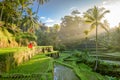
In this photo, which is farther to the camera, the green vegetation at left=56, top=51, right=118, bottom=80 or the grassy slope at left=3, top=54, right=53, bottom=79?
the green vegetation at left=56, top=51, right=118, bottom=80

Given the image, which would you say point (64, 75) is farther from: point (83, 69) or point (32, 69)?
point (83, 69)

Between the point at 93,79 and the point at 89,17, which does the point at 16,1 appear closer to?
the point at 89,17

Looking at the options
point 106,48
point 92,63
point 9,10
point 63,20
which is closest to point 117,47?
point 106,48

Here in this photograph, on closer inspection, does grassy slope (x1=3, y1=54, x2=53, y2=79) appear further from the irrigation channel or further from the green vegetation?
the green vegetation

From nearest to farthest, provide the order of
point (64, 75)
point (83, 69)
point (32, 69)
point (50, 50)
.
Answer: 1. point (32, 69)
2. point (64, 75)
3. point (83, 69)
4. point (50, 50)

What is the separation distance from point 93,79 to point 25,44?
67.5 feet

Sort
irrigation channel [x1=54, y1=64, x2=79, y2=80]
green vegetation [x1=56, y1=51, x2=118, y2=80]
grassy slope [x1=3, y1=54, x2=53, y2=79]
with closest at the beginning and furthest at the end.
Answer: grassy slope [x1=3, y1=54, x2=53, y2=79]
irrigation channel [x1=54, y1=64, x2=79, y2=80]
green vegetation [x1=56, y1=51, x2=118, y2=80]

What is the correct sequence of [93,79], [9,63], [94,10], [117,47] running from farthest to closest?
[117,47], [94,10], [93,79], [9,63]

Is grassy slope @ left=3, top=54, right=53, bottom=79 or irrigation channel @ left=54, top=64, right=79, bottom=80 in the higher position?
grassy slope @ left=3, top=54, right=53, bottom=79

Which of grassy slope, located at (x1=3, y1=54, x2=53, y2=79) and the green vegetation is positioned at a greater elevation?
grassy slope, located at (x1=3, y1=54, x2=53, y2=79)

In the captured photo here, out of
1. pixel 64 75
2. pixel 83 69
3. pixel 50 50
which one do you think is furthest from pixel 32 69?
pixel 50 50

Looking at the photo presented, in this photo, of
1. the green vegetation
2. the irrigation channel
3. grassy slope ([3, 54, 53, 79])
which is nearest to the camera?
grassy slope ([3, 54, 53, 79])

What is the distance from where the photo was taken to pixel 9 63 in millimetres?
14383

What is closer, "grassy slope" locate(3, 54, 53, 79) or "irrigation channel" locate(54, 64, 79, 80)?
"grassy slope" locate(3, 54, 53, 79)
